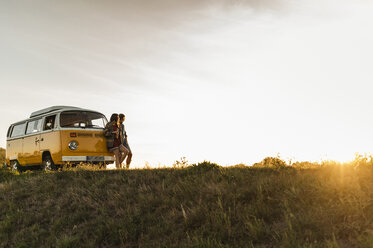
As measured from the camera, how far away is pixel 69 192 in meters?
8.95

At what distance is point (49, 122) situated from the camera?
13.5m

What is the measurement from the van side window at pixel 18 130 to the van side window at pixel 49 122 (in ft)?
8.82

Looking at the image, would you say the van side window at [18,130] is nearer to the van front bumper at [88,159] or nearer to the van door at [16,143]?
the van door at [16,143]

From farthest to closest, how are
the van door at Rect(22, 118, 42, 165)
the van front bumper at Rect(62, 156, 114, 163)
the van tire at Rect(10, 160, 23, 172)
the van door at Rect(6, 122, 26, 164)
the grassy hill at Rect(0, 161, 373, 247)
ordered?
the van tire at Rect(10, 160, 23, 172) < the van door at Rect(6, 122, 26, 164) < the van door at Rect(22, 118, 42, 165) < the van front bumper at Rect(62, 156, 114, 163) < the grassy hill at Rect(0, 161, 373, 247)

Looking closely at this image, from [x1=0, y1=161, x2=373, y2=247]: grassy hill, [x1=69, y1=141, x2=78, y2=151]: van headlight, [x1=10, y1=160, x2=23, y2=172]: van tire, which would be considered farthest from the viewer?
[x1=10, y1=160, x2=23, y2=172]: van tire

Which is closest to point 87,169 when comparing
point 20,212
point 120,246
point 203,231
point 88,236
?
point 20,212

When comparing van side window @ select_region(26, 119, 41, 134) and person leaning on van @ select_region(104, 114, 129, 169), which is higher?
van side window @ select_region(26, 119, 41, 134)

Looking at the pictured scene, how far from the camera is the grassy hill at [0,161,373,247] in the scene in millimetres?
4891

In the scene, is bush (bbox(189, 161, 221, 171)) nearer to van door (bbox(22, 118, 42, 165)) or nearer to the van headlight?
the van headlight

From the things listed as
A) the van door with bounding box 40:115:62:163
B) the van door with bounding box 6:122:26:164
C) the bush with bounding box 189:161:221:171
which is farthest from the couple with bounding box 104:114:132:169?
the van door with bounding box 6:122:26:164

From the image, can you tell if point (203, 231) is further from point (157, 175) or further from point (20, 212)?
point (20, 212)

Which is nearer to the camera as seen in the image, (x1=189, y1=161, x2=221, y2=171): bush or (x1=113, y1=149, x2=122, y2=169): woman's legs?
(x1=189, y1=161, x2=221, y2=171): bush

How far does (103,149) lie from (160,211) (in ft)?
23.2

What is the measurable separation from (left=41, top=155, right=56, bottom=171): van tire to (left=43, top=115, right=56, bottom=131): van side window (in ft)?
4.07
